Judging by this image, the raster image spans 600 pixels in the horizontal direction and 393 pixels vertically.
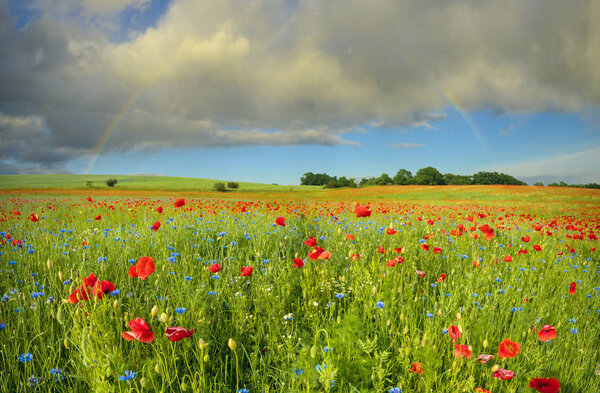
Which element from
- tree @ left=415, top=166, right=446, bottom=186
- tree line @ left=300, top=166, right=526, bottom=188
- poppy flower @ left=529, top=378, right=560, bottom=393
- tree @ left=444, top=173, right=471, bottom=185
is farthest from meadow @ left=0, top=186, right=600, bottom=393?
tree @ left=444, top=173, right=471, bottom=185

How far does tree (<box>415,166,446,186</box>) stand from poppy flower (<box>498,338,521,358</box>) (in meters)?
78.0

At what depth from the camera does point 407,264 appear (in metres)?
3.90

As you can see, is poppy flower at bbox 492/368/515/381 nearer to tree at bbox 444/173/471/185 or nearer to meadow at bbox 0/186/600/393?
meadow at bbox 0/186/600/393

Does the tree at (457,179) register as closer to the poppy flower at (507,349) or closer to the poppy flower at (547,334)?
the poppy flower at (547,334)

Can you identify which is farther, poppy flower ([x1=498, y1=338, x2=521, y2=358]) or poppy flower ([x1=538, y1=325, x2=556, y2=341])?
poppy flower ([x1=538, y1=325, x2=556, y2=341])

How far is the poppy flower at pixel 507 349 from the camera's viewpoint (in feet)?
5.07

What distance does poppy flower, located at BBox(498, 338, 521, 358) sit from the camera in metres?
1.54

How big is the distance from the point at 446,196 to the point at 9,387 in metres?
37.0

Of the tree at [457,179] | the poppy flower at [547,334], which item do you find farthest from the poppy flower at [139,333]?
the tree at [457,179]

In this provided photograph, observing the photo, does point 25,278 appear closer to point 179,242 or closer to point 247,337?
point 179,242

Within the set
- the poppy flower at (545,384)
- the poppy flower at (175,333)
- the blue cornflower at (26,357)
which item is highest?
the poppy flower at (175,333)

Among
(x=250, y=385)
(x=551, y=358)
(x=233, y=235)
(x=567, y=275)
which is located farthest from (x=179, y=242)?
(x=567, y=275)

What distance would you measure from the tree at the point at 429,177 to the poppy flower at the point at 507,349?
78039 mm

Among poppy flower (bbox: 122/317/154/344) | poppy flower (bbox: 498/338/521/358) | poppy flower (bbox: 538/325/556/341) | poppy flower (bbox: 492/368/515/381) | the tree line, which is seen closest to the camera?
poppy flower (bbox: 122/317/154/344)
